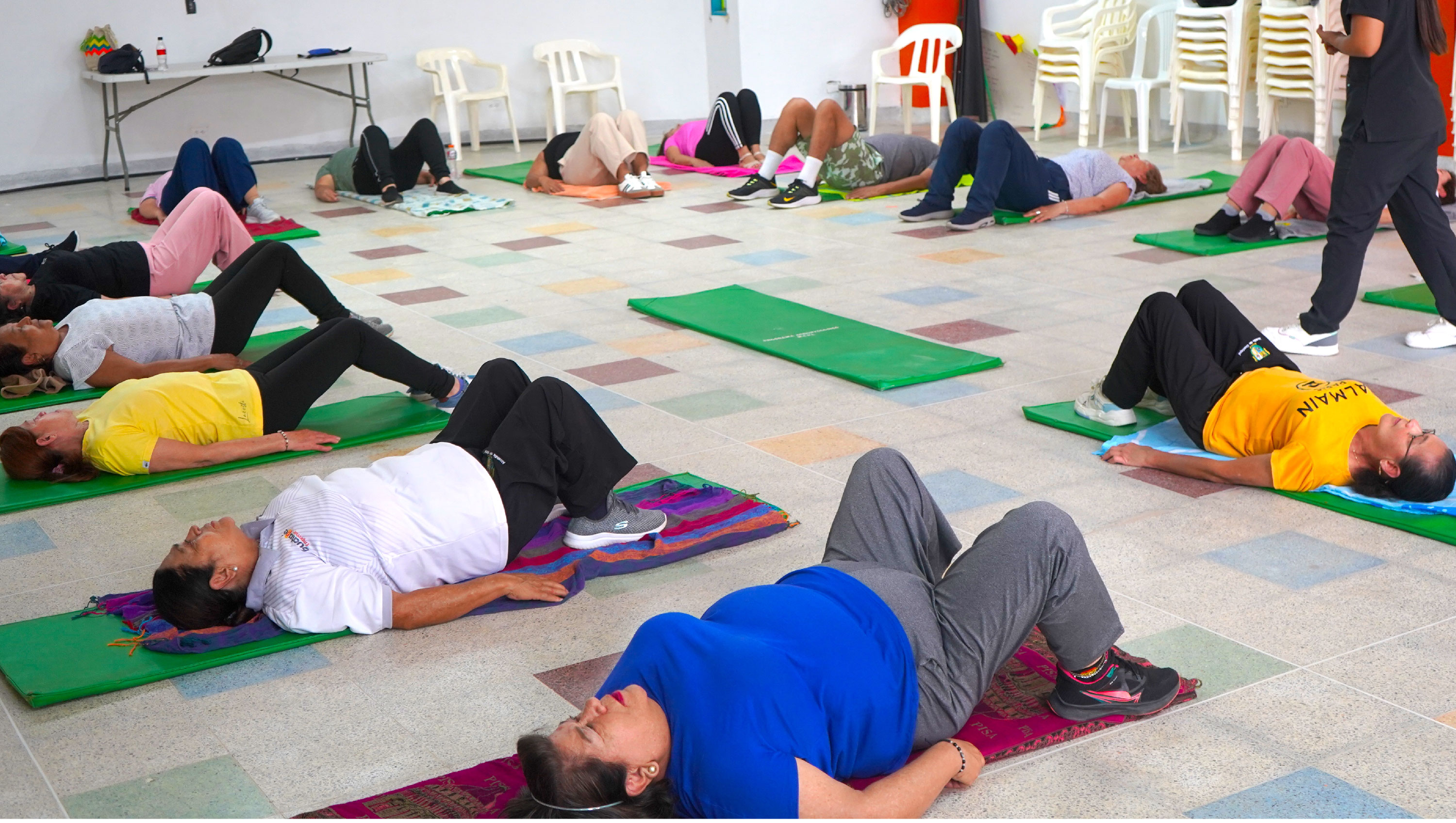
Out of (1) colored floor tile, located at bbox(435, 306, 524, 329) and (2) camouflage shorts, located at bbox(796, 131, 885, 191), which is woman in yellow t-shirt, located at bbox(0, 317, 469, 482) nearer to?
(1) colored floor tile, located at bbox(435, 306, 524, 329)

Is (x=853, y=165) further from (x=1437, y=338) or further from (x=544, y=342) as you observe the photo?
(x=1437, y=338)

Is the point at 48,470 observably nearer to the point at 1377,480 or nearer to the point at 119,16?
the point at 1377,480

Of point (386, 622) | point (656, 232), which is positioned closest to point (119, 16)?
point (656, 232)

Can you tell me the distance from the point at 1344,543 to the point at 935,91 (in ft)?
24.0

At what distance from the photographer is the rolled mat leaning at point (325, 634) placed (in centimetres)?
244

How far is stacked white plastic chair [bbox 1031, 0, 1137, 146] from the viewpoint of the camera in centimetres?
905

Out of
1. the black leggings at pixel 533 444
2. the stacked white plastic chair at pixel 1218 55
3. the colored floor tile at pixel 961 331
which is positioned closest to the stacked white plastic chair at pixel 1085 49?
the stacked white plastic chair at pixel 1218 55

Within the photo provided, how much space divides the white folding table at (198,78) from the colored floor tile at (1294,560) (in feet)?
26.4

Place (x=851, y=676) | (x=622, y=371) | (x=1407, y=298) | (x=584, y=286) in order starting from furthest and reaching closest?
Answer: (x=584, y=286), (x=1407, y=298), (x=622, y=371), (x=851, y=676)

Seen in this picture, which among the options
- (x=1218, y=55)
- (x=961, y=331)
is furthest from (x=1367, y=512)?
(x=1218, y=55)

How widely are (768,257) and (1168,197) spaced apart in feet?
7.94

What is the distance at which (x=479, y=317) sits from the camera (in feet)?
17.6

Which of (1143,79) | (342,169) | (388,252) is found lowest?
(388,252)

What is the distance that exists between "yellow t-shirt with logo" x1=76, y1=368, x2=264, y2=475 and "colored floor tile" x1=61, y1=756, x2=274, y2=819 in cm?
152
